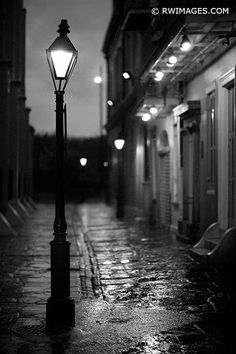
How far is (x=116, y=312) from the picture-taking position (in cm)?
802

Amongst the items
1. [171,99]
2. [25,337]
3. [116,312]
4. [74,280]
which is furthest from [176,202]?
[25,337]

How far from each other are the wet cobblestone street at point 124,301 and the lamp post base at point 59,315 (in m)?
0.12

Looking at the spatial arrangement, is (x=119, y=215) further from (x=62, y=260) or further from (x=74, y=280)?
(x=62, y=260)

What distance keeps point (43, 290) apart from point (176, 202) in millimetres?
9663

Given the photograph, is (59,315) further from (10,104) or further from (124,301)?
(10,104)

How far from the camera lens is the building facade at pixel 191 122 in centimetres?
1170

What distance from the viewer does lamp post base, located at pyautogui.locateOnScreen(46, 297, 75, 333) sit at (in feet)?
23.6

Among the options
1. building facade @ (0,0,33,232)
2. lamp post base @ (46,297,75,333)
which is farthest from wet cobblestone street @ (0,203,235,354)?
building facade @ (0,0,33,232)

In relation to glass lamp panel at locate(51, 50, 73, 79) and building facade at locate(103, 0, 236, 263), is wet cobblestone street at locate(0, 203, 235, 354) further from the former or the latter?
glass lamp panel at locate(51, 50, 73, 79)

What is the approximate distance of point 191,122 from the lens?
16.0 metres

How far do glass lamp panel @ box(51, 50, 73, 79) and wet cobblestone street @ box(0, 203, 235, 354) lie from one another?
9.88 ft

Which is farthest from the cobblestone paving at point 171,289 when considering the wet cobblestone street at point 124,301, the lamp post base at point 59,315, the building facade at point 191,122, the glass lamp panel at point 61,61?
the glass lamp panel at point 61,61

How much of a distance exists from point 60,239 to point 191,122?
9.19m

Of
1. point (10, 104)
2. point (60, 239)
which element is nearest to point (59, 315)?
point (60, 239)
